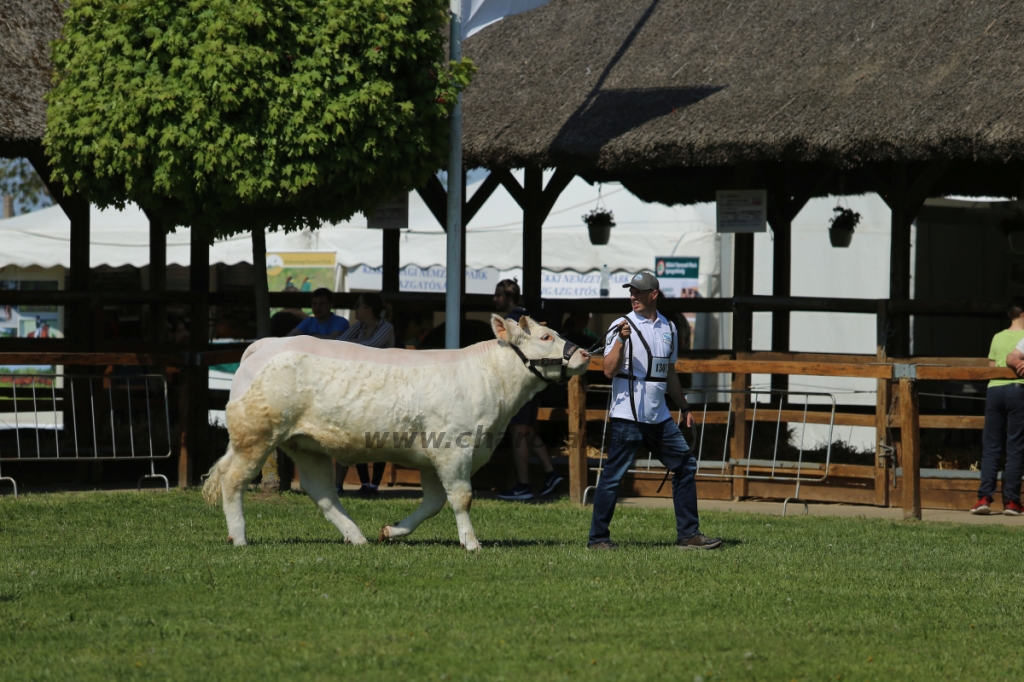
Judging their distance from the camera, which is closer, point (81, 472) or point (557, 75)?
point (81, 472)

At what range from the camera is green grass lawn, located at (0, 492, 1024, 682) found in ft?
18.4

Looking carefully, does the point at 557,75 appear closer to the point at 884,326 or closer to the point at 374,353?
the point at 884,326

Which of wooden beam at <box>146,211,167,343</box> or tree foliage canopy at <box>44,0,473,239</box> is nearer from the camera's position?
tree foliage canopy at <box>44,0,473,239</box>

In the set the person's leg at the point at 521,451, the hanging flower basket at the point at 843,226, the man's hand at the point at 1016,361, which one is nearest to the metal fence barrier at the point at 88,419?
the person's leg at the point at 521,451

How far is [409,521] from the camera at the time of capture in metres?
8.62

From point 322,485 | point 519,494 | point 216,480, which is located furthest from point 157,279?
point 322,485

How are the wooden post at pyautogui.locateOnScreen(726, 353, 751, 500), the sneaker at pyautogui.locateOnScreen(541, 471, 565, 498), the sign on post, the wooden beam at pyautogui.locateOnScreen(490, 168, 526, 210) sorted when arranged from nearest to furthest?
the sneaker at pyautogui.locateOnScreen(541, 471, 565, 498), the wooden post at pyautogui.locateOnScreen(726, 353, 751, 500), the sign on post, the wooden beam at pyautogui.locateOnScreen(490, 168, 526, 210)

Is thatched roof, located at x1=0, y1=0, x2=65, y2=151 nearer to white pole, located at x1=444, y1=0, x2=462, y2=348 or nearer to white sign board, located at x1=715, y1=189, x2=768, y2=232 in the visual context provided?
white pole, located at x1=444, y1=0, x2=462, y2=348

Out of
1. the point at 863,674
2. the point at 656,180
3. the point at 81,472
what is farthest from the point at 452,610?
the point at 656,180

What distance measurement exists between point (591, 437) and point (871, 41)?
16.5 feet

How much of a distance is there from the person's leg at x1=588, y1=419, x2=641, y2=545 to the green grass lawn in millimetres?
263

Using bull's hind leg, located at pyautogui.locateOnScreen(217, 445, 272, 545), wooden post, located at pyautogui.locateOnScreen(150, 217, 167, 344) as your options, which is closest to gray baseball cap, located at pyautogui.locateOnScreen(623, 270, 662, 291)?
bull's hind leg, located at pyautogui.locateOnScreen(217, 445, 272, 545)

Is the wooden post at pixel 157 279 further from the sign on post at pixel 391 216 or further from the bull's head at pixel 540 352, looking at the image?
the bull's head at pixel 540 352

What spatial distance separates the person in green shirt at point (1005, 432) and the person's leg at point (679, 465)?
3.84 meters
